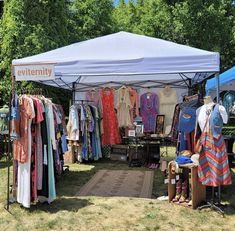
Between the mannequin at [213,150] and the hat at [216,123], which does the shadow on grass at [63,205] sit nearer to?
the mannequin at [213,150]

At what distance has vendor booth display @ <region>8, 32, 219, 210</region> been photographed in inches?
229

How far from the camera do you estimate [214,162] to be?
5.24 m

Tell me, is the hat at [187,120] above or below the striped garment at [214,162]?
above

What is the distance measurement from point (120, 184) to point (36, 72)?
272 cm

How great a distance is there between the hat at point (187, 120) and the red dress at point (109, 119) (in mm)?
4462

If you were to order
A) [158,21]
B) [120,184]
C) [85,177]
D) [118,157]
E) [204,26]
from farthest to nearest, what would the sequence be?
[158,21], [204,26], [118,157], [85,177], [120,184]

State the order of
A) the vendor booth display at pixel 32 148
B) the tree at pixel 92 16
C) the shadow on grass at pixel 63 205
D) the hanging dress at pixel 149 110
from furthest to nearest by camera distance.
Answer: the tree at pixel 92 16 → the hanging dress at pixel 149 110 → the shadow on grass at pixel 63 205 → the vendor booth display at pixel 32 148

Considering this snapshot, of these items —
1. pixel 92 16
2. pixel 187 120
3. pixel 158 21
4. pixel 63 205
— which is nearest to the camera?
pixel 63 205

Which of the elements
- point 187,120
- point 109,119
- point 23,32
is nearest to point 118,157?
point 109,119

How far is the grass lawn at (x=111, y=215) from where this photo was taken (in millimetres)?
4730

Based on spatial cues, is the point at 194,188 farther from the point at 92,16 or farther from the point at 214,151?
the point at 92,16

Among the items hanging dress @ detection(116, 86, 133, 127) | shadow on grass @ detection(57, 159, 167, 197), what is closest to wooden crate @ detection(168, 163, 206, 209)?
shadow on grass @ detection(57, 159, 167, 197)

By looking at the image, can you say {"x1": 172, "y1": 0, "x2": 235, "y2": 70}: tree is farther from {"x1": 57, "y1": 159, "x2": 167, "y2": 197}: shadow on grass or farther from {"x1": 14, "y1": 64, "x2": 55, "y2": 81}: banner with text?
{"x1": 14, "y1": 64, "x2": 55, "y2": 81}: banner with text

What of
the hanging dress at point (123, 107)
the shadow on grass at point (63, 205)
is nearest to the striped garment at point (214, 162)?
the shadow on grass at point (63, 205)
